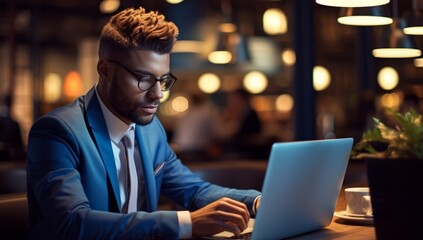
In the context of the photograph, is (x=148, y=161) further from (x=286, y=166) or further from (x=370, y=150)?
(x=370, y=150)

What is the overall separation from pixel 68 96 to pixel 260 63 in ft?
15.9

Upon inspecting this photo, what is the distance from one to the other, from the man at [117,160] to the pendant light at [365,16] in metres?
1.34

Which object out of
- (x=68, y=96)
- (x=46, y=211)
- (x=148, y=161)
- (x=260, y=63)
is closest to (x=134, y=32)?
(x=148, y=161)

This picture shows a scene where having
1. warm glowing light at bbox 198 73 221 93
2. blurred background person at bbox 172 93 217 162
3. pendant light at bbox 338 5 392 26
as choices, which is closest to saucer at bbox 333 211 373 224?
pendant light at bbox 338 5 392 26

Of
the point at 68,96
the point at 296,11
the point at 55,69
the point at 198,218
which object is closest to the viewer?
the point at 198,218

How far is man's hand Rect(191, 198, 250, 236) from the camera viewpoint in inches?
82.0

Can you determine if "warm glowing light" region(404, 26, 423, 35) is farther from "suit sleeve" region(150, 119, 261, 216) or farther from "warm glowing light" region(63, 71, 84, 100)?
"warm glowing light" region(63, 71, 84, 100)

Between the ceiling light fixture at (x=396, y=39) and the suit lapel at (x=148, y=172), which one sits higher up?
the ceiling light fixture at (x=396, y=39)

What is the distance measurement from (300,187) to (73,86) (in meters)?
15.5

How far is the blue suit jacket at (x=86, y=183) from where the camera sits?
2.12m

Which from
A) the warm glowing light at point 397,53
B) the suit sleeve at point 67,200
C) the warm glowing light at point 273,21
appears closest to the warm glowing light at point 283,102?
the warm glowing light at point 273,21

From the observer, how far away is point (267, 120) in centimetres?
1838

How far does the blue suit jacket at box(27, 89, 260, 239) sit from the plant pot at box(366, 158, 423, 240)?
1.84 ft

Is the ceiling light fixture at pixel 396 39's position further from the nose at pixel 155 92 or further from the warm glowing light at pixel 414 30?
the nose at pixel 155 92
